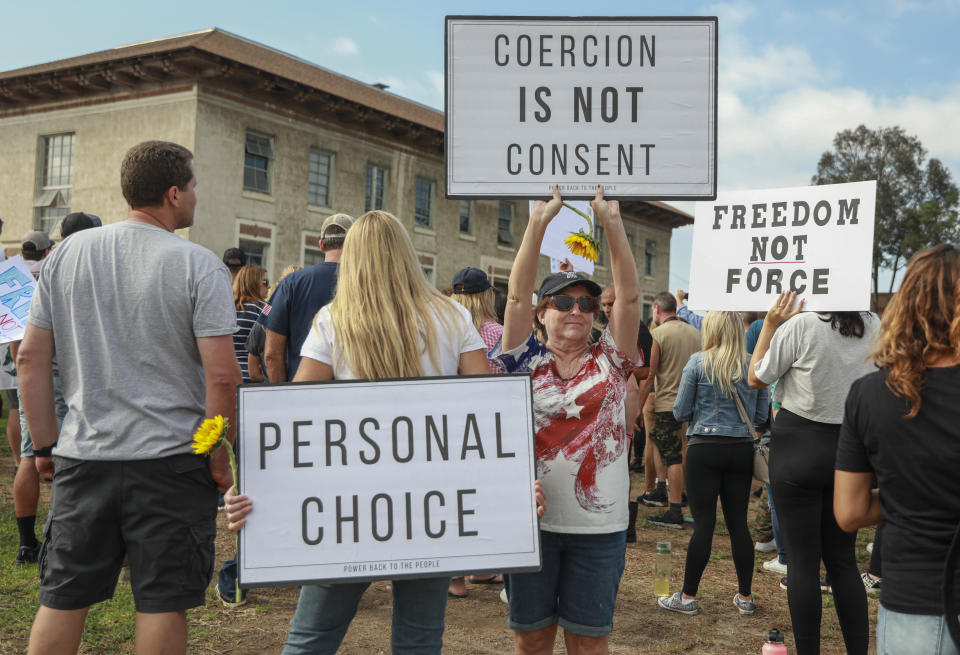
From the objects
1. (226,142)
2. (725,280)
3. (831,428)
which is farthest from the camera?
(226,142)

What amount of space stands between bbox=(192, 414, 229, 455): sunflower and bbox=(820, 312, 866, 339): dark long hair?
9.06 ft

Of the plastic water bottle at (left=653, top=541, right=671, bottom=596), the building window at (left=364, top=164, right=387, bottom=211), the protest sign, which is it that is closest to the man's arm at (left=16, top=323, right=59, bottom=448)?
the protest sign

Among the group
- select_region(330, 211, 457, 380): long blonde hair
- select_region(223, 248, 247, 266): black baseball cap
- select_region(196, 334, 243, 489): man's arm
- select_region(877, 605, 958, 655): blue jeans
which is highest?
select_region(223, 248, 247, 266): black baseball cap

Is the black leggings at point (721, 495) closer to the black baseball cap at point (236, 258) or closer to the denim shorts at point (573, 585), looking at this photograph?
the denim shorts at point (573, 585)

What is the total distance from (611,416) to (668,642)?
2184 millimetres

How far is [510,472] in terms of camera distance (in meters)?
2.61

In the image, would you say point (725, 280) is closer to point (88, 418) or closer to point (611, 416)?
point (611, 416)

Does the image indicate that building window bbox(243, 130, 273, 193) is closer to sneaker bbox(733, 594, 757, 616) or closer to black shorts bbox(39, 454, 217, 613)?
sneaker bbox(733, 594, 757, 616)

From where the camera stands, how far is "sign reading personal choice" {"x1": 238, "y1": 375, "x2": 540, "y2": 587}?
2520 mm

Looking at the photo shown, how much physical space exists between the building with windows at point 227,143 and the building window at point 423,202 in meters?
0.04

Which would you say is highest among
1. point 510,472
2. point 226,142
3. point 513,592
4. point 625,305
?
point 226,142

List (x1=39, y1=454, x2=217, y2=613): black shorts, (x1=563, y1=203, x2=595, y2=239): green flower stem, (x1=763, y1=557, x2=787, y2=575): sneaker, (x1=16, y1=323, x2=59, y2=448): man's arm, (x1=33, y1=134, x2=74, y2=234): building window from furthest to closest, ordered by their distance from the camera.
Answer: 1. (x1=33, y1=134, x2=74, y2=234): building window
2. (x1=763, y1=557, x2=787, y2=575): sneaker
3. (x1=563, y1=203, x2=595, y2=239): green flower stem
4. (x1=16, y1=323, x2=59, y2=448): man's arm
5. (x1=39, y1=454, x2=217, y2=613): black shorts

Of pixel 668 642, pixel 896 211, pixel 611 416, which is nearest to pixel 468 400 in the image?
pixel 611 416

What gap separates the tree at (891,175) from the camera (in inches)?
1831
